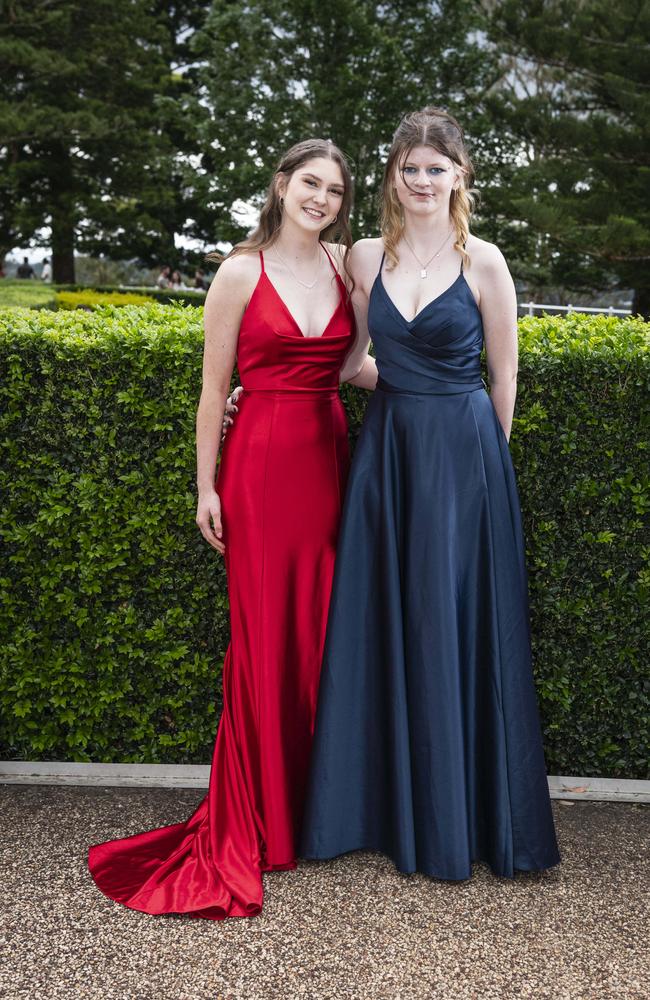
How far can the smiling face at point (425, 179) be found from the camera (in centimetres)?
300

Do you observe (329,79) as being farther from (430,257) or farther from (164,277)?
(430,257)

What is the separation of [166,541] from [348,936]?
5.54 ft

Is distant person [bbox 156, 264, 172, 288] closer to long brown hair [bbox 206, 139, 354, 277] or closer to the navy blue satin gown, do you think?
long brown hair [bbox 206, 139, 354, 277]

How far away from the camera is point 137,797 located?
12.6 feet

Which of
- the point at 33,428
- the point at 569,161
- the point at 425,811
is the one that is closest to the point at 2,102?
the point at 569,161

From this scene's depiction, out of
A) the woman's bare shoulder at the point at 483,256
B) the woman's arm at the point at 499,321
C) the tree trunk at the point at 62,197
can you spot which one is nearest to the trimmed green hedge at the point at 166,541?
the woman's arm at the point at 499,321

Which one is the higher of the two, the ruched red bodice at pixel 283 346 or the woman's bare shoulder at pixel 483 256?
the woman's bare shoulder at pixel 483 256

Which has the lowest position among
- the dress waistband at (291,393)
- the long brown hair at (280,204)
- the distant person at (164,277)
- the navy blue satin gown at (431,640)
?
the navy blue satin gown at (431,640)

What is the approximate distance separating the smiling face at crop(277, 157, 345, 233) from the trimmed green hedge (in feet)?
2.64

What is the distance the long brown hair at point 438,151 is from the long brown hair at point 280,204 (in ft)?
0.44

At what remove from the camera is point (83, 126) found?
69.8 ft

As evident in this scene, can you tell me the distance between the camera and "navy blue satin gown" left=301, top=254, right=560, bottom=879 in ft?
10.2

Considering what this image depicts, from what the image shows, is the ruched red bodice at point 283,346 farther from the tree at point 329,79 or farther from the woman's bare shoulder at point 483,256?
the tree at point 329,79

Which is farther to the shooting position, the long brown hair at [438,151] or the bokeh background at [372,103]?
the bokeh background at [372,103]
